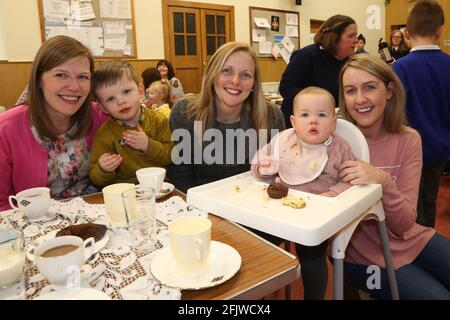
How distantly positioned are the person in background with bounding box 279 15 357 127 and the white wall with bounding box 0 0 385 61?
2790mm

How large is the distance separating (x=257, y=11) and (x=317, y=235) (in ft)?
19.3

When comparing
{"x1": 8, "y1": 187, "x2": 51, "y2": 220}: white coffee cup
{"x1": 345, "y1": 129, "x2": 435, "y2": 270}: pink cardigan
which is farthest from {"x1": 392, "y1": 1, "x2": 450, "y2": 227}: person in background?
{"x1": 8, "y1": 187, "x2": 51, "y2": 220}: white coffee cup

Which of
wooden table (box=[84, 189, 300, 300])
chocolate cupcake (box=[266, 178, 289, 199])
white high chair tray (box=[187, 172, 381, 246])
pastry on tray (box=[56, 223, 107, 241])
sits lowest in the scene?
wooden table (box=[84, 189, 300, 300])

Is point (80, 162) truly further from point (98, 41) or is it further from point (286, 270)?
point (98, 41)

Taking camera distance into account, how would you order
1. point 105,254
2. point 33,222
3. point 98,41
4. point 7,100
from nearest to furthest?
point 105,254 < point 33,222 < point 7,100 < point 98,41

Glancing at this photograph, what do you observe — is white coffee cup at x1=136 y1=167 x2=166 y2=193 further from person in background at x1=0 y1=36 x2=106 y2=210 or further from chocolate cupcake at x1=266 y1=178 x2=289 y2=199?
person in background at x1=0 y1=36 x2=106 y2=210

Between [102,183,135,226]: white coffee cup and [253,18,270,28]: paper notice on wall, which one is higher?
[253,18,270,28]: paper notice on wall

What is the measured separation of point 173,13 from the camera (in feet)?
17.0

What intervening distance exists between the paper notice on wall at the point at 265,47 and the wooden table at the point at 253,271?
5712mm

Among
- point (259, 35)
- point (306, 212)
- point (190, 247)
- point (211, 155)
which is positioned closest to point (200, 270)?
Answer: point (190, 247)

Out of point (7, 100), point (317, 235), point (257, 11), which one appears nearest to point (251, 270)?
point (317, 235)

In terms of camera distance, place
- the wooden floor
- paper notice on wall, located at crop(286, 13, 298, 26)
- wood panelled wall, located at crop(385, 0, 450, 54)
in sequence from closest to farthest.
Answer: the wooden floor, paper notice on wall, located at crop(286, 13, 298, 26), wood panelled wall, located at crop(385, 0, 450, 54)

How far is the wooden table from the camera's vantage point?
0.69 metres

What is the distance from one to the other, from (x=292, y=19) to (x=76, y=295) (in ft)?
22.1
